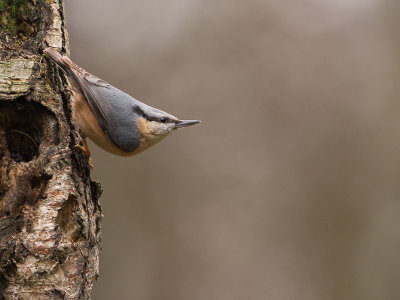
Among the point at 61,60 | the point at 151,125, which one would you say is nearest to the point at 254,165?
the point at 151,125

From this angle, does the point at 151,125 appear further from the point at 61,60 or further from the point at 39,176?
the point at 39,176

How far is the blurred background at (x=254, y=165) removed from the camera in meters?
5.22

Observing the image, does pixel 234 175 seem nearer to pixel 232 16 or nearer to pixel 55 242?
pixel 232 16

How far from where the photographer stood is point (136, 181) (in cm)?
522

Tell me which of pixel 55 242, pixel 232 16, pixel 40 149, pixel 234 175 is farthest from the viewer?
pixel 232 16

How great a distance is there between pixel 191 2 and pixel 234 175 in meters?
2.30

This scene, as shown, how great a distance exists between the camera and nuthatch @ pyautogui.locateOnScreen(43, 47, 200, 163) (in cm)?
275

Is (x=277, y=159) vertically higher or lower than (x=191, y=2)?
lower

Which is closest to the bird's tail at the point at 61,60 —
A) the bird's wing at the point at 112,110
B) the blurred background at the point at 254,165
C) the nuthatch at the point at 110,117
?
the nuthatch at the point at 110,117

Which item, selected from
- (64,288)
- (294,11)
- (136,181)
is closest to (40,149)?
(64,288)

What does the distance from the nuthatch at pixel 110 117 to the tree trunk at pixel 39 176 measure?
197mm

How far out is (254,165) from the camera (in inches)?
220

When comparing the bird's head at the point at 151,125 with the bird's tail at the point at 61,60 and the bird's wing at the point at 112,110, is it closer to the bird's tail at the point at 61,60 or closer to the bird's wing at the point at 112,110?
the bird's wing at the point at 112,110

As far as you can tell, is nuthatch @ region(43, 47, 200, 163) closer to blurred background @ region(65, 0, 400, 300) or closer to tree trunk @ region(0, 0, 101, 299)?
tree trunk @ region(0, 0, 101, 299)
